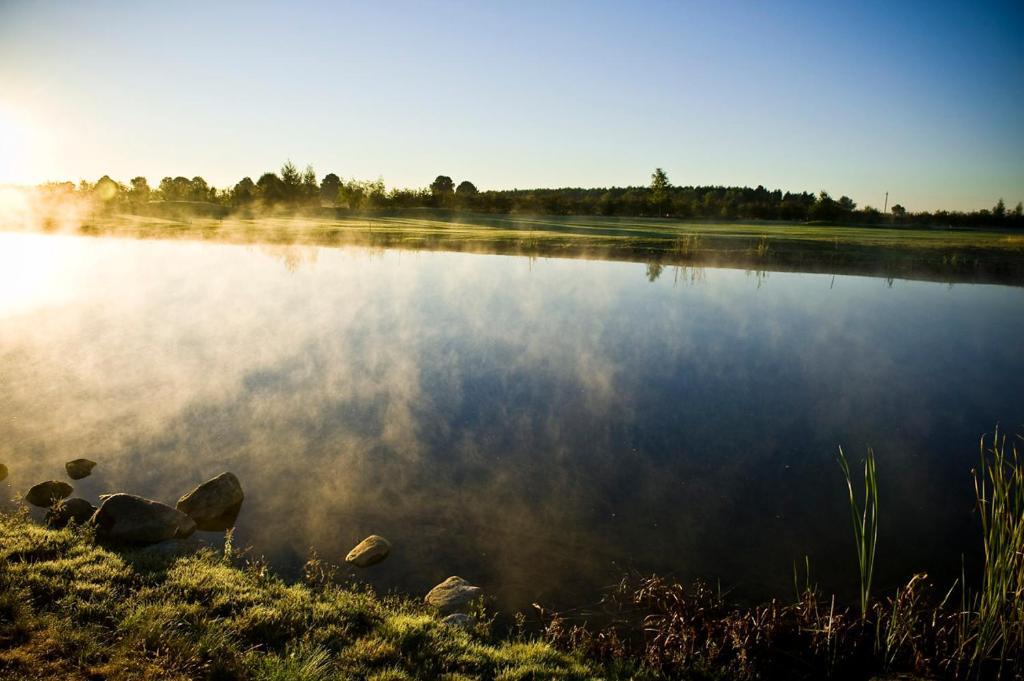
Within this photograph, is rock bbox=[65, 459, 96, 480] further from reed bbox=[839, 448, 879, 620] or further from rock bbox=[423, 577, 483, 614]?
reed bbox=[839, 448, 879, 620]

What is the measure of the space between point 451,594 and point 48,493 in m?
6.89

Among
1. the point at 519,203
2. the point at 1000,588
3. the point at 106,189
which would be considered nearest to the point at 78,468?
the point at 1000,588

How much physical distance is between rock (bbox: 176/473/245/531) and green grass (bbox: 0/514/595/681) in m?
1.36

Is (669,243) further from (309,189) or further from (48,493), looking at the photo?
(309,189)

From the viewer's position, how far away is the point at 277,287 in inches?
1152

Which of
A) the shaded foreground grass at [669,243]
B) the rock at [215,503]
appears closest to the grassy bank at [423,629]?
the rock at [215,503]

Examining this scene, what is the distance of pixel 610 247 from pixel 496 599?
47.7m

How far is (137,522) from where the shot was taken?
7.65m

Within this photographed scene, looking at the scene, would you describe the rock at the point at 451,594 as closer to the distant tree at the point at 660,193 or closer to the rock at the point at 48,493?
the rock at the point at 48,493

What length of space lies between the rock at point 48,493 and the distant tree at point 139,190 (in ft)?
484

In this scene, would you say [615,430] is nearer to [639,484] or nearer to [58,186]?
[639,484]

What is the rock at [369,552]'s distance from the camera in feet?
24.7

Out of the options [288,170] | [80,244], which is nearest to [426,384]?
[80,244]

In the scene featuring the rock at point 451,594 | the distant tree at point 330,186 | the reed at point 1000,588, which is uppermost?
the distant tree at point 330,186
